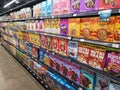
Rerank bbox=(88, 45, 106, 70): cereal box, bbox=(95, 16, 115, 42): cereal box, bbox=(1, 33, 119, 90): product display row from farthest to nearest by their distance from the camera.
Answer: bbox=(1, 33, 119, 90): product display row < bbox=(88, 45, 106, 70): cereal box < bbox=(95, 16, 115, 42): cereal box

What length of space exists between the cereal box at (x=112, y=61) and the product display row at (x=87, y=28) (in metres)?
0.12

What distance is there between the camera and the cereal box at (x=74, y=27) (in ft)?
7.09

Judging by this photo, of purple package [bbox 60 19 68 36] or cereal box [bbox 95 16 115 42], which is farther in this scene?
purple package [bbox 60 19 68 36]

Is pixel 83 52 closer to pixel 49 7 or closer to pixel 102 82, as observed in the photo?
pixel 102 82

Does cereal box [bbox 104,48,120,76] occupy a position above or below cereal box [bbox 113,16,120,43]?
below

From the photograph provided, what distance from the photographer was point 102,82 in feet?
6.13

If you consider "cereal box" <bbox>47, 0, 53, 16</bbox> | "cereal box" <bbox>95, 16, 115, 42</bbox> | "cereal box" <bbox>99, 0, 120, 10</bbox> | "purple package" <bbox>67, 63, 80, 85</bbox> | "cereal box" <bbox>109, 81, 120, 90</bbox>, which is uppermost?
"cereal box" <bbox>47, 0, 53, 16</bbox>

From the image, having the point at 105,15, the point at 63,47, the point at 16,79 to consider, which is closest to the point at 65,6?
the point at 63,47

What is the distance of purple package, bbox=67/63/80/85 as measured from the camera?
232 cm

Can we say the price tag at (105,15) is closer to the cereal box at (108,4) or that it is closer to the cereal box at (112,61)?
the cereal box at (108,4)

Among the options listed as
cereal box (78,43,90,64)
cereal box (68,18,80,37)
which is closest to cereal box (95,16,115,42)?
cereal box (78,43,90,64)

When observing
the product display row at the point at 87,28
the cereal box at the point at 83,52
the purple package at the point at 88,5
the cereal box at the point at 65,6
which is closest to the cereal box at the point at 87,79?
the cereal box at the point at 83,52

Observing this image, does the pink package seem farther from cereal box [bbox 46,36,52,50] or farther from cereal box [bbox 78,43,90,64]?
cereal box [bbox 78,43,90,64]

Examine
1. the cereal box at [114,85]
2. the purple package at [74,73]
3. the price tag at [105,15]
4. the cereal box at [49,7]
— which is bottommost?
the purple package at [74,73]
